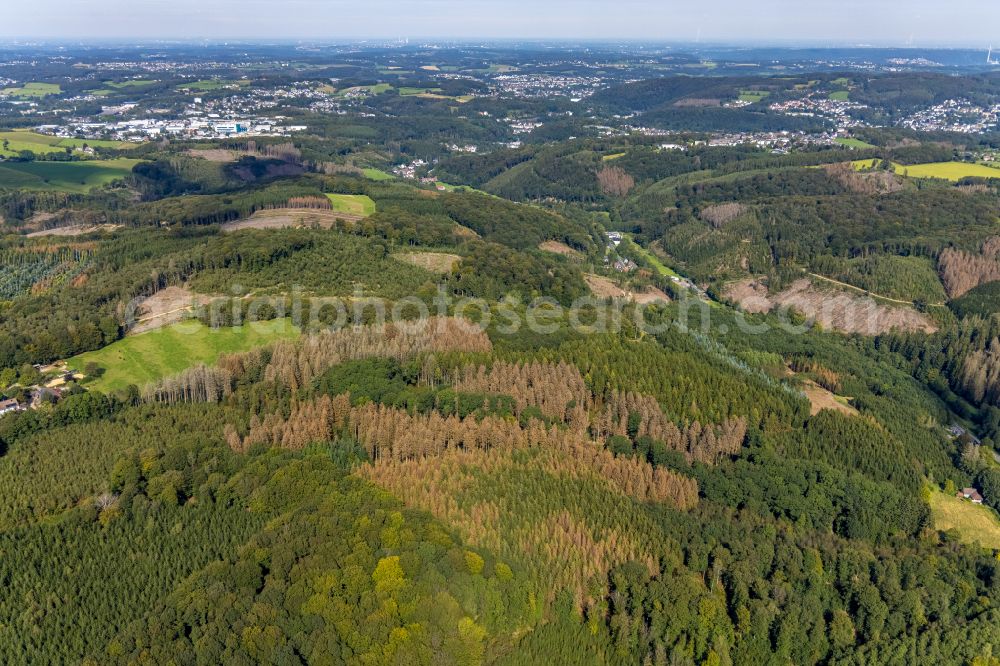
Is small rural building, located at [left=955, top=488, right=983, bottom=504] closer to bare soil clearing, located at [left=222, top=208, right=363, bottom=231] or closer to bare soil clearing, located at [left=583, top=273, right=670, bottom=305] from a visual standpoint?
bare soil clearing, located at [left=583, top=273, right=670, bottom=305]

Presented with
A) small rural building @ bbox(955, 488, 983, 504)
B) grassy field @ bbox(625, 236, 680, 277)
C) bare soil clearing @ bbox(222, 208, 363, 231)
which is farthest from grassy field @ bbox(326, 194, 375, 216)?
small rural building @ bbox(955, 488, 983, 504)

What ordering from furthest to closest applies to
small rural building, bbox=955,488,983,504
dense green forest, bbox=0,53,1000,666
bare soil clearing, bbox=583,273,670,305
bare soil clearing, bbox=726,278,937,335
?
bare soil clearing, bbox=583,273,670,305 → bare soil clearing, bbox=726,278,937,335 → small rural building, bbox=955,488,983,504 → dense green forest, bbox=0,53,1000,666

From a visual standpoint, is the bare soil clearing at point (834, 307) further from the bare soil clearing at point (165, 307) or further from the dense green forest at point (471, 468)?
the bare soil clearing at point (165, 307)

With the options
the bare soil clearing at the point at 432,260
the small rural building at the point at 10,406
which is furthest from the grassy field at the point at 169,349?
the bare soil clearing at the point at 432,260

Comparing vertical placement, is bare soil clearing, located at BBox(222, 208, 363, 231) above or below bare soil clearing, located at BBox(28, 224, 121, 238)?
above

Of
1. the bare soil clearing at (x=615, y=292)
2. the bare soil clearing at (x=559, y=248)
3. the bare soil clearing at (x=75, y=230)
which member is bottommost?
the bare soil clearing at (x=615, y=292)
